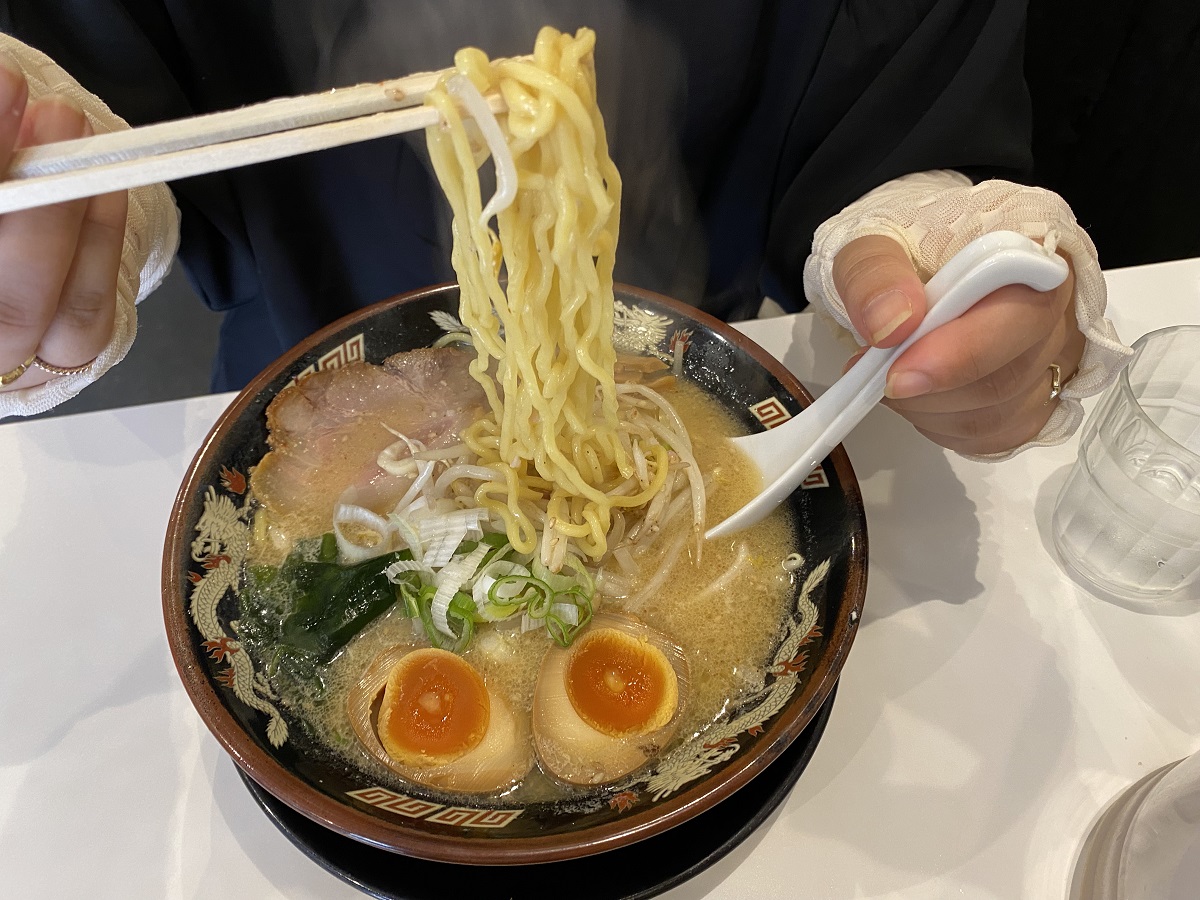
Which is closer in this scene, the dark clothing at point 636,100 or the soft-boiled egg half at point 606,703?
the soft-boiled egg half at point 606,703

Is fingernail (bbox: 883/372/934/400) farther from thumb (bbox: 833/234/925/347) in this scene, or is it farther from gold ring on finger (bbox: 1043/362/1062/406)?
gold ring on finger (bbox: 1043/362/1062/406)

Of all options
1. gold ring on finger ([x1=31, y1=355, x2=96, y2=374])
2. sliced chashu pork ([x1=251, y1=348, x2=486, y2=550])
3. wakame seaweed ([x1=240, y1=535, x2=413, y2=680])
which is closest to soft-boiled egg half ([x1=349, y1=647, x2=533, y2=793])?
wakame seaweed ([x1=240, y1=535, x2=413, y2=680])

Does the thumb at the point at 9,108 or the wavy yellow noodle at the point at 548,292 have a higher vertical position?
the thumb at the point at 9,108

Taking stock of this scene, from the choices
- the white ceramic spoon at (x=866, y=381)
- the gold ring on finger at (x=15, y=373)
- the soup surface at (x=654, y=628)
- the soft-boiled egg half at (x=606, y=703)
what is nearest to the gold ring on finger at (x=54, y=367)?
the gold ring on finger at (x=15, y=373)

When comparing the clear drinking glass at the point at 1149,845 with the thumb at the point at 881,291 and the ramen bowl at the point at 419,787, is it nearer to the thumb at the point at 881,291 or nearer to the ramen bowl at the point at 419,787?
the ramen bowl at the point at 419,787

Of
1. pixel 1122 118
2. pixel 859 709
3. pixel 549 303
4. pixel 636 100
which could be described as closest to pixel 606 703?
pixel 859 709
